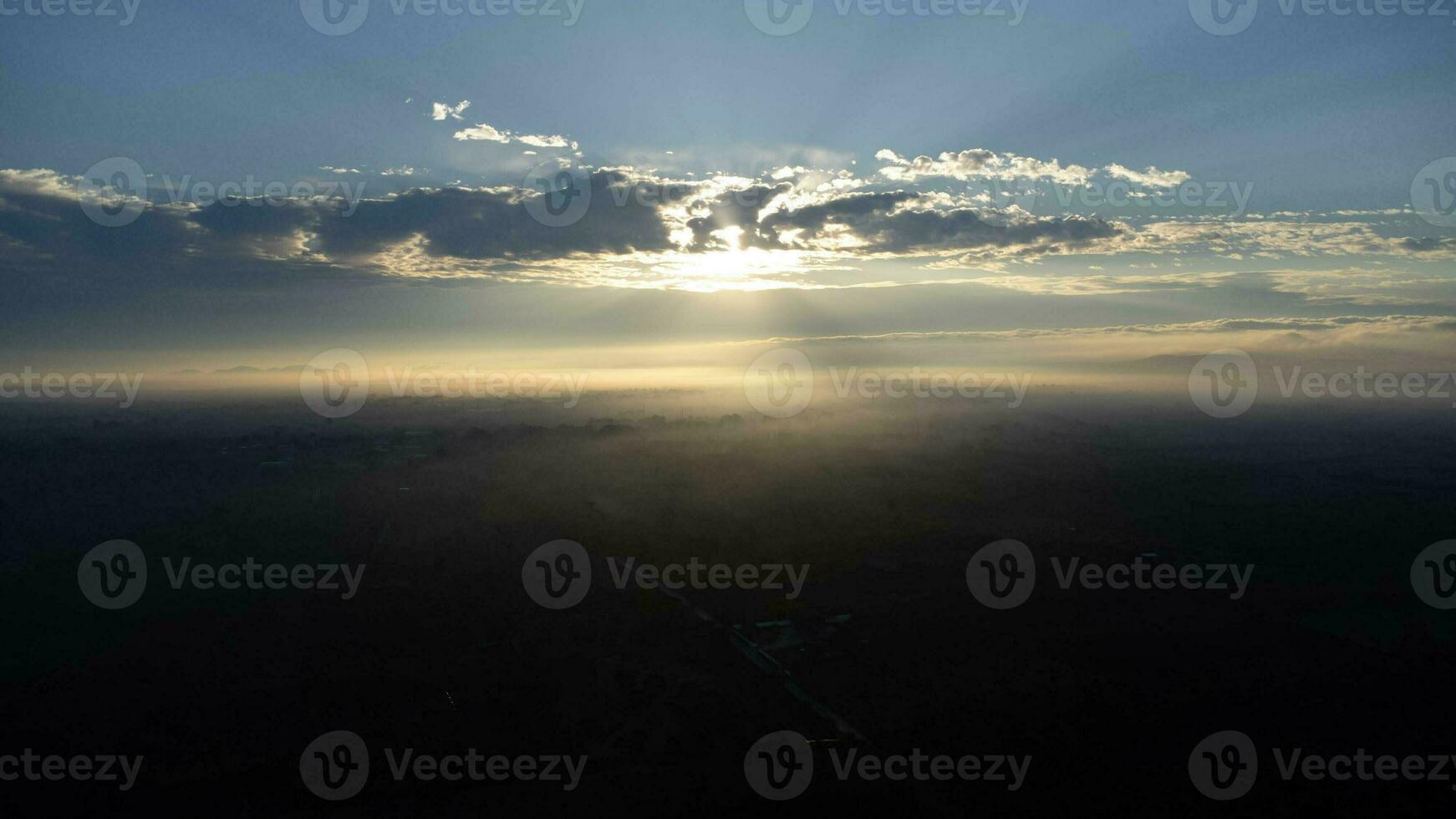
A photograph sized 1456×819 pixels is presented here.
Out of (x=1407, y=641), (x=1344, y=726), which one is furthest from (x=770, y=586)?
(x=1407, y=641)

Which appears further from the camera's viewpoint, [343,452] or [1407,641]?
[343,452]

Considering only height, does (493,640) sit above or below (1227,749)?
above

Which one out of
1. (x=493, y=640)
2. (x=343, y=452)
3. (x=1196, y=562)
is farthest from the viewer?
(x=343, y=452)

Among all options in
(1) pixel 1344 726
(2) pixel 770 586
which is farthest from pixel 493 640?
(1) pixel 1344 726

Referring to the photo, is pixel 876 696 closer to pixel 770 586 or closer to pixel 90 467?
pixel 770 586

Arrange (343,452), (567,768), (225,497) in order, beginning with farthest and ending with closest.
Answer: (343,452)
(225,497)
(567,768)

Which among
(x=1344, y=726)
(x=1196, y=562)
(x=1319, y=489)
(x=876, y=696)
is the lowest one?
(x=1319, y=489)
